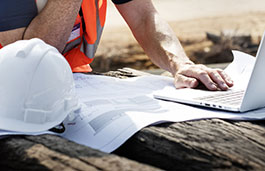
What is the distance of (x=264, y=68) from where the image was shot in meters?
1.00

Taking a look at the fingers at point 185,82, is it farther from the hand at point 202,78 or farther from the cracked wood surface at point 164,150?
the cracked wood surface at point 164,150

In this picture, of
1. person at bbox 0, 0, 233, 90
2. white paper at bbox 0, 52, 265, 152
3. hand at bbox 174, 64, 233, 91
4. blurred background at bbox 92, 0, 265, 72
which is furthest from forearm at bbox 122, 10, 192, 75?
blurred background at bbox 92, 0, 265, 72

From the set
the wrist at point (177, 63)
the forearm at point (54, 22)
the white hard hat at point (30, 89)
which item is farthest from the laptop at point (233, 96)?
the forearm at point (54, 22)

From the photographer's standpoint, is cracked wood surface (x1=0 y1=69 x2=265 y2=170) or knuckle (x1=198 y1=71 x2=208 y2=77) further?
knuckle (x1=198 y1=71 x2=208 y2=77)

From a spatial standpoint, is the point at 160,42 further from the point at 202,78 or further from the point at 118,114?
the point at 118,114

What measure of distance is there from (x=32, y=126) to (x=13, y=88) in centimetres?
10

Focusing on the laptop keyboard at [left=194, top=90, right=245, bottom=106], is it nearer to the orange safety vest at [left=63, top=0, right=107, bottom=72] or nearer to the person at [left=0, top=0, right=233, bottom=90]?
the person at [left=0, top=0, right=233, bottom=90]

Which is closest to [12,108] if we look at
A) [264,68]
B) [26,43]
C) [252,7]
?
[26,43]

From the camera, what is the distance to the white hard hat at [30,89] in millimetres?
954

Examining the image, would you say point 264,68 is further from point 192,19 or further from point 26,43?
point 192,19

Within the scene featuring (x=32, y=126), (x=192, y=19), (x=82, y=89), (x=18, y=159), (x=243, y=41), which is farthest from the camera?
(x=192, y=19)

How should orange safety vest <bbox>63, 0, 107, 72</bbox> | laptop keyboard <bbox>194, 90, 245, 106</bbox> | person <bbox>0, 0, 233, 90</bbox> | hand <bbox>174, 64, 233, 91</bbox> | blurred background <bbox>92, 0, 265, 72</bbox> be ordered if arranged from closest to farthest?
laptop keyboard <bbox>194, 90, 245, 106</bbox>, hand <bbox>174, 64, 233, 91</bbox>, person <bbox>0, 0, 233, 90</bbox>, orange safety vest <bbox>63, 0, 107, 72</bbox>, blurred background <bbox>92, 0, 265, 72</bbox>

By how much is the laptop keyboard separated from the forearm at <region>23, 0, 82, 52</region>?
2.11 feet

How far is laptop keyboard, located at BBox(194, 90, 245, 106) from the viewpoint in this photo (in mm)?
1114
